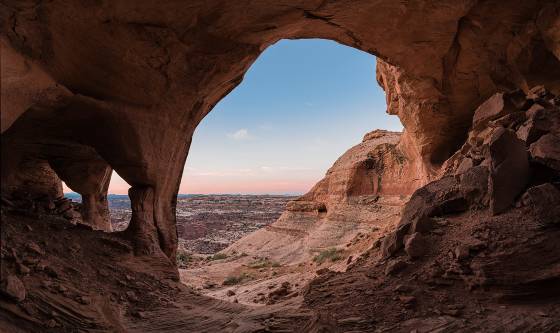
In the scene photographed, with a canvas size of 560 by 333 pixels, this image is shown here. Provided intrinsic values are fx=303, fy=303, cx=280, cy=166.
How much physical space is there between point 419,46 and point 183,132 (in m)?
7.26

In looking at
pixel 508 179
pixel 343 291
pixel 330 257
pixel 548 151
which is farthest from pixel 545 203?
pixel 330 257

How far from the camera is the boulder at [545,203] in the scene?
14.8 ft

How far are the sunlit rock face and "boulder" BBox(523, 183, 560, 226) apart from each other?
485cm

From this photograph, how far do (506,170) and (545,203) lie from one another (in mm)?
735

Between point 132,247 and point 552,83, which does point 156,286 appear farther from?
point 552,83

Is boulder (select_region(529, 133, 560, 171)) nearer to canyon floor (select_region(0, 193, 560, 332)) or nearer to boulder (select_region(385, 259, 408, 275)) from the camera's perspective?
canyon floor (select_region(0, 193, 560, 332))

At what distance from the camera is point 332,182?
24.2m

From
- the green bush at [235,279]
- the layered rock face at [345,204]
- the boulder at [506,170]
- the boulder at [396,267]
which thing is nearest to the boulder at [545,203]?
the boulder at [506,170]

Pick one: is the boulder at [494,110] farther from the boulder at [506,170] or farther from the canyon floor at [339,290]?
the canyon floor at [339,290]

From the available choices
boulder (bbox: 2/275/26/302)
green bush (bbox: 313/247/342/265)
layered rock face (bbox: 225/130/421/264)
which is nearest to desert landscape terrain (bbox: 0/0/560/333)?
boulder (bbox: 2/275/26/302)

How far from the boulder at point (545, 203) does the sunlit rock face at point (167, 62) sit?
485cm

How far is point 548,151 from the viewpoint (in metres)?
5.22

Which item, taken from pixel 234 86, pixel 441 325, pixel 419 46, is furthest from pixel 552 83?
pixel 234 86

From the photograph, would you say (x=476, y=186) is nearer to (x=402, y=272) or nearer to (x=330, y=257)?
(x=402, y=272)
